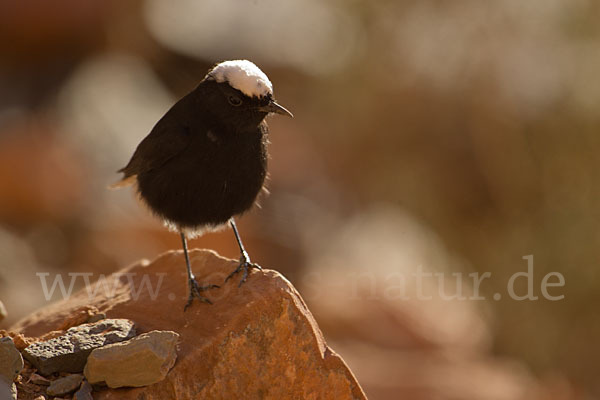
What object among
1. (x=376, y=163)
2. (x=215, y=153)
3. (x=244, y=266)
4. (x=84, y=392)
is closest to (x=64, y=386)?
(x=84, y=392)

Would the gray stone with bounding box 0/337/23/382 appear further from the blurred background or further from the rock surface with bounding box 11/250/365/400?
the blurred background

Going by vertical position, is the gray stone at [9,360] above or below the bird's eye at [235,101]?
below

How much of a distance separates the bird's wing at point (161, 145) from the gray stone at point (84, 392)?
5.07 feet

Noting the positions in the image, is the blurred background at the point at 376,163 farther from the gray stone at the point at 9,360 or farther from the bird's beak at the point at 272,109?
the gray stone at the point at 9,360

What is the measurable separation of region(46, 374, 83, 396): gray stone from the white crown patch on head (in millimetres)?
1823

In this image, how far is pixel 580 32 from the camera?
11102mm

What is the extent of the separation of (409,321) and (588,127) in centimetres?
402

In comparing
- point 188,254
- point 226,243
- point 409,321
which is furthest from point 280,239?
point 188,254

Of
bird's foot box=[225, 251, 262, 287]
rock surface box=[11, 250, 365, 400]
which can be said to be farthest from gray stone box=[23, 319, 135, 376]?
bird's foot box=[225, 251, 262, 287]

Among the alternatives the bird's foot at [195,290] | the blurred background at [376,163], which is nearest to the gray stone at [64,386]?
the bird's foot at [195,290]

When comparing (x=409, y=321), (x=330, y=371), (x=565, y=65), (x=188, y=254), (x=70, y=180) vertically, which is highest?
(x=565, y=65)

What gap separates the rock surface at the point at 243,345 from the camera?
13.3 ft

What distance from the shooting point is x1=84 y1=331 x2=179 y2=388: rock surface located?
387 centimetres

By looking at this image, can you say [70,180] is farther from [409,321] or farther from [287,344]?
[287,344]
